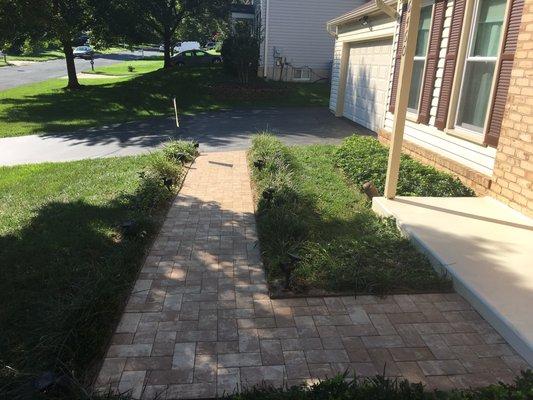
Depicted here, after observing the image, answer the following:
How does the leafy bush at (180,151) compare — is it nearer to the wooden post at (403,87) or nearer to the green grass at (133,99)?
the wooden post at (403,87)

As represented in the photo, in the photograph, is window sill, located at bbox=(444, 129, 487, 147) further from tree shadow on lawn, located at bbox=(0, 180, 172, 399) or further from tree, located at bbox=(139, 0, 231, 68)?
tree, located at bbox=(139, 0, 231, 68)

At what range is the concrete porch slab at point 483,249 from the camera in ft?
11.3

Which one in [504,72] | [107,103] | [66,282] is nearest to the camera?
[66,282]

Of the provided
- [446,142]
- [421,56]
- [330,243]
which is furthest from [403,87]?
[421,56]

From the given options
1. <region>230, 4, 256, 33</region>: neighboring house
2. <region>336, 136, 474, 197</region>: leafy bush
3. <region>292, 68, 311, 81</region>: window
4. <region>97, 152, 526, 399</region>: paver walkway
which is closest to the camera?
<region>97, 152, 526, 399</region>: paver walkway

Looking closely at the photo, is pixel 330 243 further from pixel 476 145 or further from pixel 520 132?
pixel 476 145

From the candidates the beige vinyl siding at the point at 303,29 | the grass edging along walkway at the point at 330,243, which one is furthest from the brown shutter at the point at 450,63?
the beige vinyl siding at the point at 303,29

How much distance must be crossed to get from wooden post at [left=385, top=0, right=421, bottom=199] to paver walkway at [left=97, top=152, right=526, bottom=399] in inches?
93.3

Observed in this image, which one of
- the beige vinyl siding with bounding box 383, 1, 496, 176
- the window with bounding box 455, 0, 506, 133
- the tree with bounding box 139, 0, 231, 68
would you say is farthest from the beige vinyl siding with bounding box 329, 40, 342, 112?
the tree with bounding box 139, 0, 231, 68

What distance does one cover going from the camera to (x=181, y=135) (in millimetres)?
12688

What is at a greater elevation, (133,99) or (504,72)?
(504,72)

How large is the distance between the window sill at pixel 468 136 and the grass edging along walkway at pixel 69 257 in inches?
185

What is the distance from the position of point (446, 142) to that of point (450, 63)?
1.27 metres

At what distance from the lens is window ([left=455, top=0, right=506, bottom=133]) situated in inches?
233
